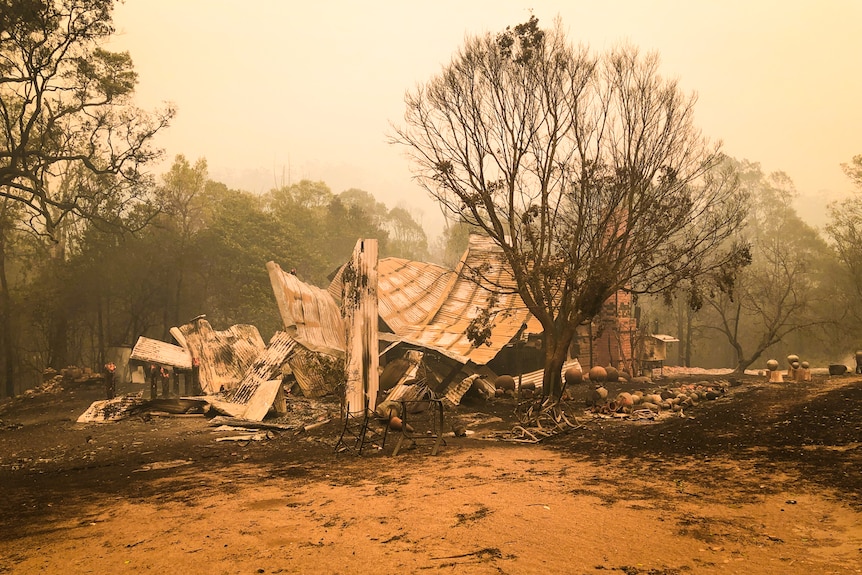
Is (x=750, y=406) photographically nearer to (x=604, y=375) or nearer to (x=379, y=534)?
(x=604, y=375)

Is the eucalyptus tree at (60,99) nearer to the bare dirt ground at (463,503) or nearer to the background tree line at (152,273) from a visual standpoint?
the background tree line at (152,273)

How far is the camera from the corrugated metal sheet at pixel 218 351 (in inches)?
719

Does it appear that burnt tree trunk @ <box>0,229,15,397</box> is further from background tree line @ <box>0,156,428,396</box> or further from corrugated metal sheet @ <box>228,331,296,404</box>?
corrugated metal sheet @ <box>228,331,296,404</box>

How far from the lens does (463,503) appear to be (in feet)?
20.8

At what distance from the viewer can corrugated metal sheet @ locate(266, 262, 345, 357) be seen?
16.3 meters

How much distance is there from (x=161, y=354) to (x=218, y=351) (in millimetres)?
1965

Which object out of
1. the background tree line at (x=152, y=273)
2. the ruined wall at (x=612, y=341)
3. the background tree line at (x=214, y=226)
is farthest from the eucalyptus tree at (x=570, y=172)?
the background tree line at (x=152, y=273)

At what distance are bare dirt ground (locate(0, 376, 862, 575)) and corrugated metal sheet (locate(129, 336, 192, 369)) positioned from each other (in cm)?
568

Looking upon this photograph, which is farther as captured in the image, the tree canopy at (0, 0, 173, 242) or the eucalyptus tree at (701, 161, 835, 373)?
the eucalyptus tree at (701, 161, 835, 373)

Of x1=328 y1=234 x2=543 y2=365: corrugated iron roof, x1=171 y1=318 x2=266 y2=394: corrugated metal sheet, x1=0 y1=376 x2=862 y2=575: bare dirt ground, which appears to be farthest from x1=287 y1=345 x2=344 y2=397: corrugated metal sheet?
x1=0 y1=376 x2=862 y2=575: bare dirt ground

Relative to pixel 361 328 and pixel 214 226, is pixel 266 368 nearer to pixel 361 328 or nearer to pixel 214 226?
pixel 361 328

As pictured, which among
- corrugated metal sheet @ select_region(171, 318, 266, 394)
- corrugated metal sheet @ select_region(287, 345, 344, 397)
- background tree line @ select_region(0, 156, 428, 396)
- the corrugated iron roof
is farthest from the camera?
background tree line @ select_region(0, 156, 428, 396)

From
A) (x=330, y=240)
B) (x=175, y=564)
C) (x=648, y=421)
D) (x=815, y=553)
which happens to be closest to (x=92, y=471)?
(x=175, y=564)

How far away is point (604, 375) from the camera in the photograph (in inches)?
784
